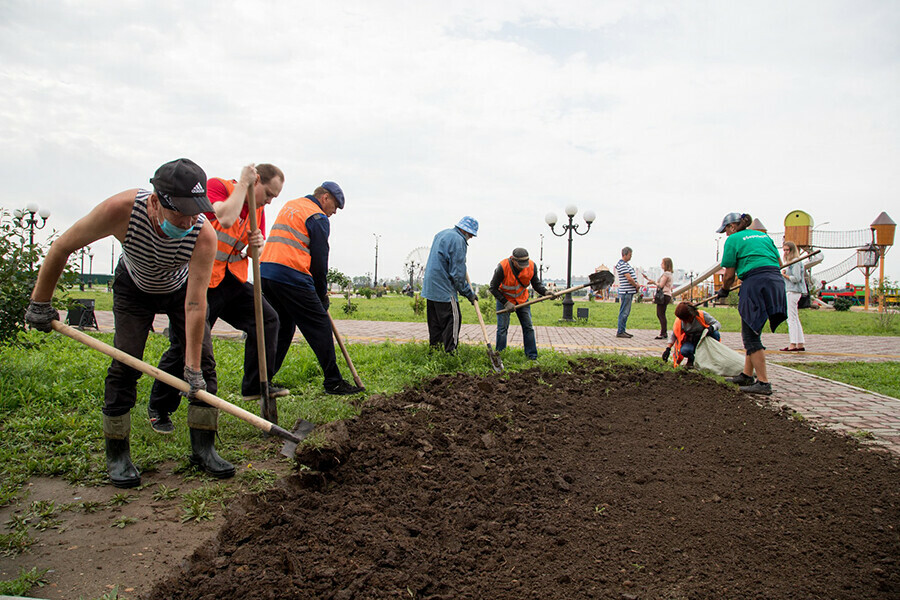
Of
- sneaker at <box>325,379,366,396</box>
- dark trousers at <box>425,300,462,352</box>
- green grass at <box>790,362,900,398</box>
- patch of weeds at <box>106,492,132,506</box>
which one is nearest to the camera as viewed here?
patch of weeds at <box>106,492,132,506</box>

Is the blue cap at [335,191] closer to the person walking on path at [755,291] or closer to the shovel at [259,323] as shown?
the shovel at [259,323]

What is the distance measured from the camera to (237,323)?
4.23m

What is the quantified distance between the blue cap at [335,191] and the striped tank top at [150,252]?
2110mm

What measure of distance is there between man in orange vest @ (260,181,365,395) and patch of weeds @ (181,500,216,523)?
202 centimetres

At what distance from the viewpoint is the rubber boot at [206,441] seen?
3.18 meters

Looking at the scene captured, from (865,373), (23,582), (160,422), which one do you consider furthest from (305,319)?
(865,373)

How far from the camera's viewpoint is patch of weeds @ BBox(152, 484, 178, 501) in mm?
2912

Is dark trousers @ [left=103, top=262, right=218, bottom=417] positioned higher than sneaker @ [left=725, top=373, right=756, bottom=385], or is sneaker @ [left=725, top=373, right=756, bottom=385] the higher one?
dark trousers @ [left=103, top=262, right=218, bottom=417]

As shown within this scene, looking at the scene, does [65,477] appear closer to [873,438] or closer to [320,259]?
[320,259]

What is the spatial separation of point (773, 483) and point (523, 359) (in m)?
4.25

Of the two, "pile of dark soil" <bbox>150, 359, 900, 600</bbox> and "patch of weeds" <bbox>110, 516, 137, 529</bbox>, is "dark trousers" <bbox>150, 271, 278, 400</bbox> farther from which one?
"patch of weeds" <bbox>110, 516, 137, 529</bbox>

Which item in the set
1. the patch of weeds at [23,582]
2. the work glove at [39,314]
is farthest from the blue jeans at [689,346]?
the patch of weeds at [23,582]

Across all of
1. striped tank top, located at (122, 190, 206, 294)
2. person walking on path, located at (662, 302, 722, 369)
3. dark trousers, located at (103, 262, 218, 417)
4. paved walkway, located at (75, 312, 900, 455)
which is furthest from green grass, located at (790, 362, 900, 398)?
dark trousers, located at (103, 262, 218, 417)

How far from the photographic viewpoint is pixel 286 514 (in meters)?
2.51
